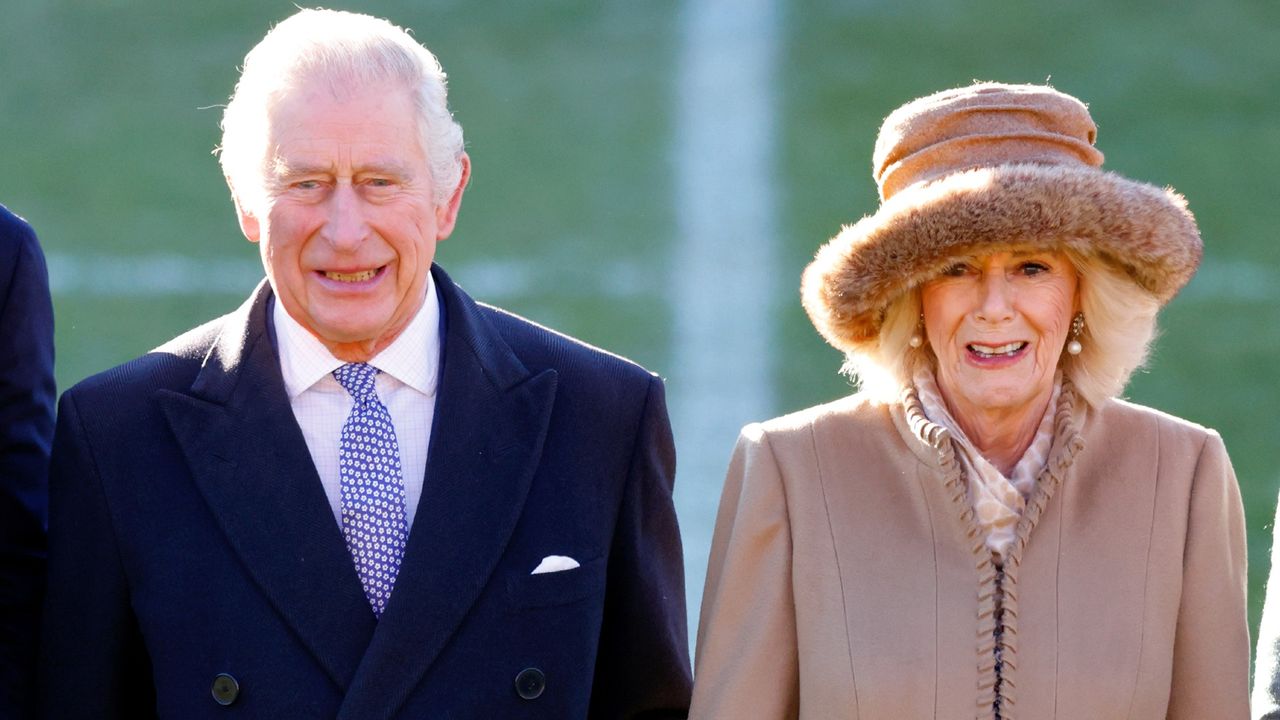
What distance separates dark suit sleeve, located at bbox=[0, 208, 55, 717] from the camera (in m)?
3.47

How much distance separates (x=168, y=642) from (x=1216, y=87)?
11595 mm

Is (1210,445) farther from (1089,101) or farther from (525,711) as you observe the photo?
(1089,101)

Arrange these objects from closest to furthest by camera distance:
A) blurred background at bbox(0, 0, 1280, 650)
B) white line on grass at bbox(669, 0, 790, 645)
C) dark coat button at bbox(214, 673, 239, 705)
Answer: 1. dark coat button at bbox(214, 673, 239, 705)
2. white line on grass at bbox(669, 0, 790, 645)
3. blurred background at bbox(0, 0, 1280, 650)

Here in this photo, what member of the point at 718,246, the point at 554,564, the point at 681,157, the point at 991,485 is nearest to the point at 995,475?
the point at 991,485

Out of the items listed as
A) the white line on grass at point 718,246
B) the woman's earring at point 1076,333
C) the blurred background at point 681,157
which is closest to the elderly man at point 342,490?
the woman's earring at point 1076,333

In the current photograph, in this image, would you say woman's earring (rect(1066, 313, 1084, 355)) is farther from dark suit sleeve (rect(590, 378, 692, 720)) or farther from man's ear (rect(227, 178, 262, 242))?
man's ear (rect(227, 178, 262, 242))

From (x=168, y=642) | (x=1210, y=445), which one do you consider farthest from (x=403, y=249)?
(x=1210, y=445)

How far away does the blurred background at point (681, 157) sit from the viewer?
1029cm

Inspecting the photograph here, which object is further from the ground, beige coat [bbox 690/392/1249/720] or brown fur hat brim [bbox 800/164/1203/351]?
brown fur hat brim [bbox 800/164/1203/351]

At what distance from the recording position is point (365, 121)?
10.9ft

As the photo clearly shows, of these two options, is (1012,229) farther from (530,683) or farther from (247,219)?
(247,219)

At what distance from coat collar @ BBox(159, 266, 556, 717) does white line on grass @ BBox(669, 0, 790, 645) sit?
10.5 ft

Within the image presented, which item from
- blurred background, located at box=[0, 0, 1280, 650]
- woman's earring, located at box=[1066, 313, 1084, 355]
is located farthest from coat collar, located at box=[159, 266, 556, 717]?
blurred background, located at box=[0, 0, 1280, 650]

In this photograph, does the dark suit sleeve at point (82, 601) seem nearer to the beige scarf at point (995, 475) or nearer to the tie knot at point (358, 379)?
the tie knot at point (358, 379)
